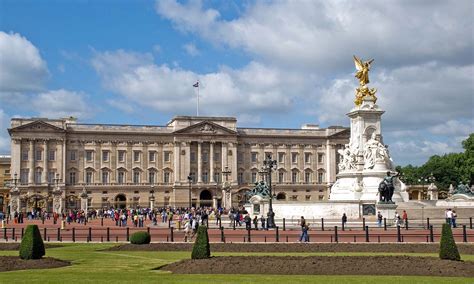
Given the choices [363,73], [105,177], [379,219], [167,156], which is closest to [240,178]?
[167,156]

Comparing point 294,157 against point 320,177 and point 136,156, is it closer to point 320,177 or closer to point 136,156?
point 320,177

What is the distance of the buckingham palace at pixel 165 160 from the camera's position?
10825cm

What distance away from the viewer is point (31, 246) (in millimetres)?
22438

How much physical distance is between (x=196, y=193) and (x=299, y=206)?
65.1m

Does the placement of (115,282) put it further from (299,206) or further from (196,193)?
(196,193)

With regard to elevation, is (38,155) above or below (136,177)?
above

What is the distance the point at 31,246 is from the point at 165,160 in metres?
94.1

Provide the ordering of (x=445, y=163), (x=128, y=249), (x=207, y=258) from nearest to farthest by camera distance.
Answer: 1. (x=207, y=258)
2. (x=128, y=249)
3. (x=445, y=163)

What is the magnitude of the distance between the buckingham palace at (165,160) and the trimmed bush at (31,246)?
3268 inches

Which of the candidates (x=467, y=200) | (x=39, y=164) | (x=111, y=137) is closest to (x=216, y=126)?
(x=111, y=137)

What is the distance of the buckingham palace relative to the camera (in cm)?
10825

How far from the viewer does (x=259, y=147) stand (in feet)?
397

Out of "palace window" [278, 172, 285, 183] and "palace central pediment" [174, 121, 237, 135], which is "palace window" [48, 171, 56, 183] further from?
"palace window" [278, 172, 285, 183]

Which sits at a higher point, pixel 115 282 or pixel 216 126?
pixel 216 126
